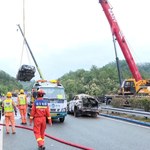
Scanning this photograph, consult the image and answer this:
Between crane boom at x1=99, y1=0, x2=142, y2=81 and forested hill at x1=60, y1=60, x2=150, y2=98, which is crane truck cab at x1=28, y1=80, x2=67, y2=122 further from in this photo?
forested hill at x1=60, y1=60, x2=150, y2=98

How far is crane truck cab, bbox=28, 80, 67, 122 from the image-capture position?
67.5 ft

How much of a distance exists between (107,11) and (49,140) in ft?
64.3

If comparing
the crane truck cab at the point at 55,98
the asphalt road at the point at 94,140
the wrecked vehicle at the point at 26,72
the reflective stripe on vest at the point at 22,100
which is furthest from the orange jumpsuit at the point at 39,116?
the wrecked vehicle at the point at 26,72

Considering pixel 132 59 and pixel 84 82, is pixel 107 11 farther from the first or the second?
pixel 84 82

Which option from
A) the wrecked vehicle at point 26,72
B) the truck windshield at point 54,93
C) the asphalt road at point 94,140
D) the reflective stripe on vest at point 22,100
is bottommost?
the asphalt road at point 94,140

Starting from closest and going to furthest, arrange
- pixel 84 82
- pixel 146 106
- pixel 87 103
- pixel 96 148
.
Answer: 1. pixel 96 148
2. pixel 146 106
3. pixel 87 103
4. pixel 84 82

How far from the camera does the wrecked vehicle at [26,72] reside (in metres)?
32.2

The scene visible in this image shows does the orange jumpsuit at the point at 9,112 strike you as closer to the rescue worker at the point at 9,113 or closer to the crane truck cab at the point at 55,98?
the rescue worker at the point at 9,113

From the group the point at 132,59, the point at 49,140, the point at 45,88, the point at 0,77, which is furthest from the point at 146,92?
the point at 0,77

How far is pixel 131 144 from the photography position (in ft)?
41.0

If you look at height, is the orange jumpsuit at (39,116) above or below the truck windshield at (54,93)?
below

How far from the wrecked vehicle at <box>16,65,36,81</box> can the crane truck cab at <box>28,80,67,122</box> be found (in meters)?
9.48

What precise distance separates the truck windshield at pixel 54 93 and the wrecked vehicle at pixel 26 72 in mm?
10748

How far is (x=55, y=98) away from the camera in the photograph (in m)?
20.9
